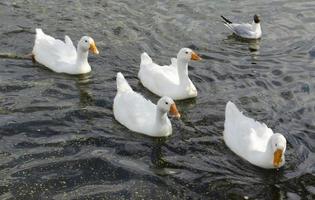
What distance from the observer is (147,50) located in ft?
44.9

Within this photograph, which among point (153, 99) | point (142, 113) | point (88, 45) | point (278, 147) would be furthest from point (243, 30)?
point (278, 147)

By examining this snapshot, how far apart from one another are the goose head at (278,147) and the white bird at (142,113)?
1.71 metres

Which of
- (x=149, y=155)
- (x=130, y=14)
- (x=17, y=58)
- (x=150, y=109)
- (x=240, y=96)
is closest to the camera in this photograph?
(x=149, y=155)

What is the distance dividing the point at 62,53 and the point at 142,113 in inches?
126

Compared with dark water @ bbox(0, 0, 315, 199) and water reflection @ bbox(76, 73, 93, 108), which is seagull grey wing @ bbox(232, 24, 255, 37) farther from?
water reflection @ bbox(76, 73, 93, 108)

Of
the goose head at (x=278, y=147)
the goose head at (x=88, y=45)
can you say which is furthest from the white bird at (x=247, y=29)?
the goose head at (x=278, y=147)

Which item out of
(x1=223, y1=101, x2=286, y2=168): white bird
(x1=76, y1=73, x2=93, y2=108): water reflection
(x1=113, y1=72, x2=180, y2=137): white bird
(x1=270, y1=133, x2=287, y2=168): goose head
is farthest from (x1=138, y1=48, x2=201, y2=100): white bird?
(x1=270, y1=133, x2=287, y2=168): goose head

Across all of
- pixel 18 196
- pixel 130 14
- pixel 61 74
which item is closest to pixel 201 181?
pixel 18 196

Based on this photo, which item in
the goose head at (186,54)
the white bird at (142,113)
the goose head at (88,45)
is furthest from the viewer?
the goose head at (88,45)

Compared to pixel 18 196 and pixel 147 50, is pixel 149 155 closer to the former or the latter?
pixel 18 196

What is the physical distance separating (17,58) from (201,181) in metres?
5.84

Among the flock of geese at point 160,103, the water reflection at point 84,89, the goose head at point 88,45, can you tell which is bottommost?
the water reflection at point 84,89

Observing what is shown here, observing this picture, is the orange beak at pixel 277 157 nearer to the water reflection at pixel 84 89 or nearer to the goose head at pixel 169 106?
the goose head at pixel 169 106

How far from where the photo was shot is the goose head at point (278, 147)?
9.05 meters
